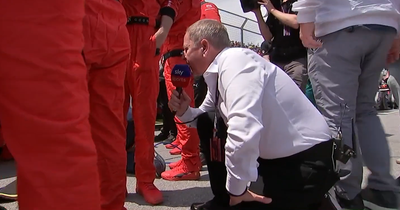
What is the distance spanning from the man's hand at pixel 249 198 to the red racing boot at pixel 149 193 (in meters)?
0.69

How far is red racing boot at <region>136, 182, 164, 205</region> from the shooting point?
8.04ft

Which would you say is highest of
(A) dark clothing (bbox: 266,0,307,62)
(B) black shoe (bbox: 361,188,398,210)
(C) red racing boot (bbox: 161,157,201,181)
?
(A) dark clothing (bbox: 266,0,307,62)

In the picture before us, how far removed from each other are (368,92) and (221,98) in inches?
35.1

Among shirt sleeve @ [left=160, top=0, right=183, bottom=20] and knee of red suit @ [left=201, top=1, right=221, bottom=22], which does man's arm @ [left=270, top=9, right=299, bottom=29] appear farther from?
knee of red suit @ [left=201, top=1, right=221, bottom=22]

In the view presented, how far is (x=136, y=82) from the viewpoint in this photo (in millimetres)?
2590

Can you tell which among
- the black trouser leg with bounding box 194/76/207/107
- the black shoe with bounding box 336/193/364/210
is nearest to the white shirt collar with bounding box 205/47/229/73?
the black shoe with bounding box 336/193/364/210

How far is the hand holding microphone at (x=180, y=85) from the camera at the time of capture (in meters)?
2.19

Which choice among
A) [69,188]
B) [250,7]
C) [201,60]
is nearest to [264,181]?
[201,60]

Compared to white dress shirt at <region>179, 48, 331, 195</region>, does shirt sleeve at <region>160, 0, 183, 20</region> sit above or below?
above

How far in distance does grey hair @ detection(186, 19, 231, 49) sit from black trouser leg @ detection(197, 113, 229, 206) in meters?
0.36

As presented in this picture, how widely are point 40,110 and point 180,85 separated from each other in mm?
1155

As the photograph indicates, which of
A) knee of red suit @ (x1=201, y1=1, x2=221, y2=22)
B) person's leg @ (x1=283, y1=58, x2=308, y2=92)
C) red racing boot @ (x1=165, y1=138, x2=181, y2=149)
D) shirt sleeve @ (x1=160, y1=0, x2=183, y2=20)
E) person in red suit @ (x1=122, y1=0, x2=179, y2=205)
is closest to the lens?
person in red suit @ (x1=122, y1=0, x2=179, y2=205)

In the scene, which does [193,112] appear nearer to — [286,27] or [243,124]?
[243,124]

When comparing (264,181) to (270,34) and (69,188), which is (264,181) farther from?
(270,34)
